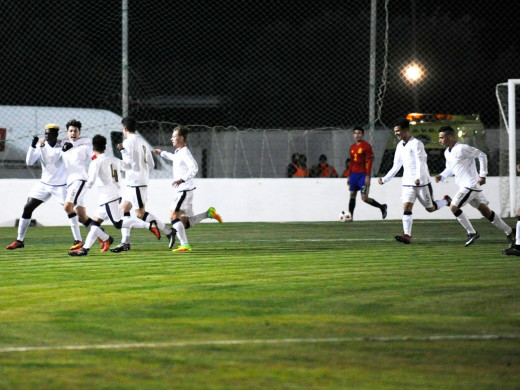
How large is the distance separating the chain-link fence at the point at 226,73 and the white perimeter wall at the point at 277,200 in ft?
1.55

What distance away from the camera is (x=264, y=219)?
2417 centimetres

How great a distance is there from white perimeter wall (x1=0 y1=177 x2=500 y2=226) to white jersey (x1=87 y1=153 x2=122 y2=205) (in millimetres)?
8143

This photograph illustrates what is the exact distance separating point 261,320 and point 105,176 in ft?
23.9

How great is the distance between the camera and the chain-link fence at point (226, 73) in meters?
24.5

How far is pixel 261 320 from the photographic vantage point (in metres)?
8.21

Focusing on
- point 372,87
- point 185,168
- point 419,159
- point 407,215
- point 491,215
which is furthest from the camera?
point 372,87

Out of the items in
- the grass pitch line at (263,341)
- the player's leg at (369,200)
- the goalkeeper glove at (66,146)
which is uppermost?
the goalkeeper glove at (66,146)

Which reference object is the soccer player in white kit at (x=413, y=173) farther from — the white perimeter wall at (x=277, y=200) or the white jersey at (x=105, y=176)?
the white perimeter wall at (x=277, y=200)

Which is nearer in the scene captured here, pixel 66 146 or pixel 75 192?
pixel 66 146

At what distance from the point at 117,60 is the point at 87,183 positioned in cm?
1102

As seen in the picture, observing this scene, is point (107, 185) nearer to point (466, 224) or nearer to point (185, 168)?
point (185, 168)

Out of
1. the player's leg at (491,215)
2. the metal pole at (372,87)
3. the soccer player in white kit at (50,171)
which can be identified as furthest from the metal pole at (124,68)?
the player's leg at (491,215)

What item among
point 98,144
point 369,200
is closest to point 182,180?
point 98,144

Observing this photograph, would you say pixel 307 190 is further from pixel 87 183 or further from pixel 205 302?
pixel 205 302
